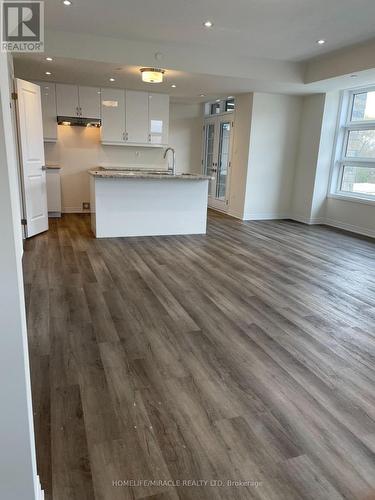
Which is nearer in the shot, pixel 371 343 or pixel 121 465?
pixel 121 465

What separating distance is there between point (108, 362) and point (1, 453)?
1244 millimetres

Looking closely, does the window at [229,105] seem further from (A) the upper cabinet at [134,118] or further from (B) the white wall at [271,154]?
(A) the upper cabinet at [134,118]

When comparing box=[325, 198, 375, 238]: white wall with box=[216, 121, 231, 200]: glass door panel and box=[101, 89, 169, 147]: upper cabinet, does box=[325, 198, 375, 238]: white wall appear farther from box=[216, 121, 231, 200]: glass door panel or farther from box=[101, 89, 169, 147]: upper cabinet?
box=[101, 89, 169, 147]: upper cabinet

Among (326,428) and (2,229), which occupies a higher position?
(2,229)

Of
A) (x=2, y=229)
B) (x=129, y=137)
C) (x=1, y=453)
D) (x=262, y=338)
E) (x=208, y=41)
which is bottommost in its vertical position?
(x=262, y=338)

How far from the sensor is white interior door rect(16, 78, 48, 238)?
15.9 ft

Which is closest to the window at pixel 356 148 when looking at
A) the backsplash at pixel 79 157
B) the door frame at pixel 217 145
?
the door frame at pixel 217 145

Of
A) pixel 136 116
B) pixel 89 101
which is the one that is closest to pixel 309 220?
pixel 136 116

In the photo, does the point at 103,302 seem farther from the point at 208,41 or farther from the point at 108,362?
the point at 208,41

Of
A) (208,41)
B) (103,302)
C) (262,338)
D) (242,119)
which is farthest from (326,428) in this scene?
(242,119)

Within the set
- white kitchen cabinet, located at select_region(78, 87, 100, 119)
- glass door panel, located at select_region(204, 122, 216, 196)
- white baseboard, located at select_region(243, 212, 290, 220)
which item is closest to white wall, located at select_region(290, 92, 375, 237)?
white baseboard, located at select_region(243, 212, 290, 220)

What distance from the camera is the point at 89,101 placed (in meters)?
6.99

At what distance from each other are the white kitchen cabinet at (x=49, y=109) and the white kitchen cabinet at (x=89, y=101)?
491 millimetres

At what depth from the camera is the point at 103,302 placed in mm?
3201
